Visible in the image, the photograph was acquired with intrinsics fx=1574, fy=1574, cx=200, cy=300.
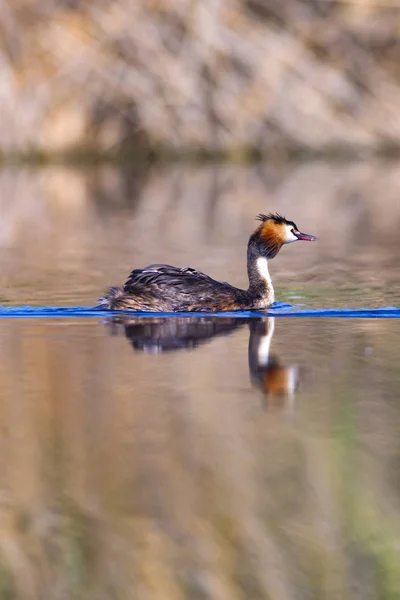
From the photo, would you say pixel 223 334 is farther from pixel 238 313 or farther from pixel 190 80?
pixel 190 80

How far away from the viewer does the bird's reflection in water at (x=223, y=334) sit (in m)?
7.91

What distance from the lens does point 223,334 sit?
10242 millimetres

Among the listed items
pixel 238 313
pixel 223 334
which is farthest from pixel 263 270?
pixel 223 334

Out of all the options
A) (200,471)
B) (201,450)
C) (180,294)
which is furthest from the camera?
(180,294)

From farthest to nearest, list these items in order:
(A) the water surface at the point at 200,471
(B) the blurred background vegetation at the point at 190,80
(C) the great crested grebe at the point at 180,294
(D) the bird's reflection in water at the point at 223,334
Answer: (B) the blurred background vegetation at the point at 190,80 → (C) the great crested grebe at the point at 180,294 → (D) the bird's reflection in water at the point at 223,334 → (A) the water surface at the point at 200,471

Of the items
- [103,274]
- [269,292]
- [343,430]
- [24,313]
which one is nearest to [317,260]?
[103,274]

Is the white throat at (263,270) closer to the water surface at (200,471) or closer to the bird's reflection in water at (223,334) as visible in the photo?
the bird's reflection in water at (223,334)

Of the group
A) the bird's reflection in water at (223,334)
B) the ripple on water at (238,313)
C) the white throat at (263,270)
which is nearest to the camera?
the bird's reflection in water at (223,334)

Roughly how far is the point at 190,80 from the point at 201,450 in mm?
32297

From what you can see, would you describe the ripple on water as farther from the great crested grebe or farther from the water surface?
the water surface

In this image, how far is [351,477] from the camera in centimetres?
590

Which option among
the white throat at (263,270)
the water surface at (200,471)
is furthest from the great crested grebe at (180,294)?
the water surface at (200,471)

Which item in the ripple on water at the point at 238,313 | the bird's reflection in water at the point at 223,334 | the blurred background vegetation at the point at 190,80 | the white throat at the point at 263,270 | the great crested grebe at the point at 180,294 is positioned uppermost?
the blurred background vegetation at the point at 190,80

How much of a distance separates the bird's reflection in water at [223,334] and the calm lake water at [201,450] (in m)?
0.02
